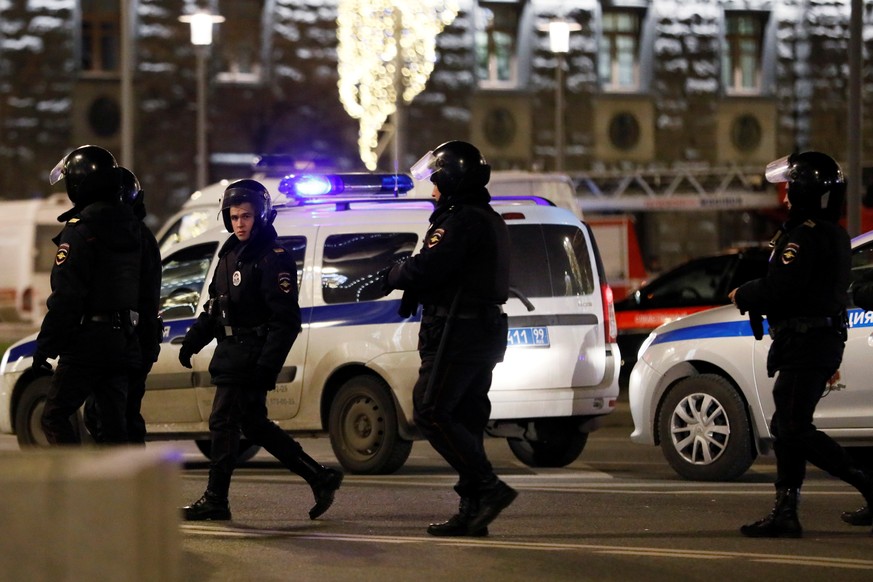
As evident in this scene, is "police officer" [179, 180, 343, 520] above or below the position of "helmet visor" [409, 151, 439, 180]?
below

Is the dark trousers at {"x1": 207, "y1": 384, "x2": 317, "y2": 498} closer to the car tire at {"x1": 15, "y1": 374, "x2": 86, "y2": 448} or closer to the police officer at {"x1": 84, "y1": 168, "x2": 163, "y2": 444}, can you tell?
the police officer at {"x1": 84, "y1": 168, "x2": 163, "y2": 444}

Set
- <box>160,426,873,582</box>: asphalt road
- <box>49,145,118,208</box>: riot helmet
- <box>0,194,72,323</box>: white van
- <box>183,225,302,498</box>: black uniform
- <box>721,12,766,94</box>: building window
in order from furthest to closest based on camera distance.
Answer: <box>721,12,766,94</box>: building window < <box>0,194,72,323</box>: white van < <box>183,225,302,498</box>: black uniform < <box>49,145,118,208</box>: riot helmet < <box>160,426,873,582</box>: asphalt road

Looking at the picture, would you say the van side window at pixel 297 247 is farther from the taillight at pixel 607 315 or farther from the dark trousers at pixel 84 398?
the dark trousers at pixel 84 398

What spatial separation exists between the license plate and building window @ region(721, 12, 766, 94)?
27541 millimetres

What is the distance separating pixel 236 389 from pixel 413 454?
182 inches

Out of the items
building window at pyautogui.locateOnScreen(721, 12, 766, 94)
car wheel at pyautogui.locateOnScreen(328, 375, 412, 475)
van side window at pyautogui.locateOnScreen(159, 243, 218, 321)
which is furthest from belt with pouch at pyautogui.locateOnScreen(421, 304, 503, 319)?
building window at pyautogui.locateOnScreen(721, 12, 766, 94)

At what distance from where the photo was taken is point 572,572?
20.9 feet

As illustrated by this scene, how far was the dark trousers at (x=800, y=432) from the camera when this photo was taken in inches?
285

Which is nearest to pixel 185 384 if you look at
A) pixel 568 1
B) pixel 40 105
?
pixel 40 105

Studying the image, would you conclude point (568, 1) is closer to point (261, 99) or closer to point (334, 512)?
point (261, 99)

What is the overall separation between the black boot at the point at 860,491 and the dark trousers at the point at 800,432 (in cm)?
4

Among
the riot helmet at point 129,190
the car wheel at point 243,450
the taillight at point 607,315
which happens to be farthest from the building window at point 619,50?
the riot helmet at point 129,190

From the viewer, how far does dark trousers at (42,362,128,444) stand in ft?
23.7

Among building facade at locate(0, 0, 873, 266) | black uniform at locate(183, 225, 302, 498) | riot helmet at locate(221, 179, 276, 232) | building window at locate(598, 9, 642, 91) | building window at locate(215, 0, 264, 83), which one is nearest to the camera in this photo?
black uniform at locate(183, 225, 302, 498)
